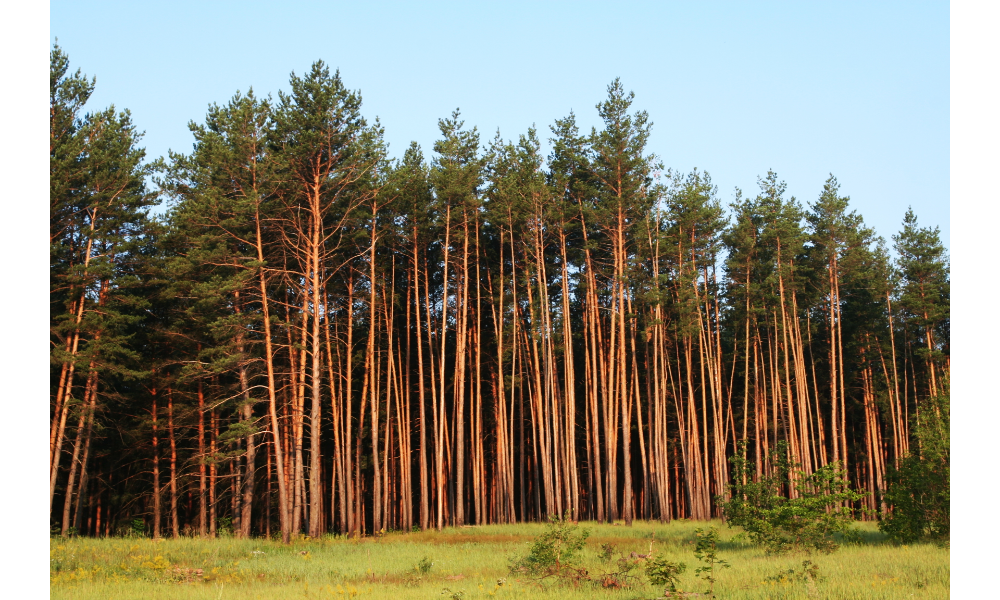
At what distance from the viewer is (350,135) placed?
73.6 feet

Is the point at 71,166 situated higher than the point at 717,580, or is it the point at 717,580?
the point at 71,166

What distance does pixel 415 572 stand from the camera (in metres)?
13.1

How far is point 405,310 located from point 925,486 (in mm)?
21188

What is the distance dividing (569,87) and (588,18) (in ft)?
42.3

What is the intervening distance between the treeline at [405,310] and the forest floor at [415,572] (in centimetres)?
475

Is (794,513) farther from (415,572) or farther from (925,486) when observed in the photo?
(415,572)

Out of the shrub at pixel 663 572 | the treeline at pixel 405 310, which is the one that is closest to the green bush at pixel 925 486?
the treeline at pixel 405 310

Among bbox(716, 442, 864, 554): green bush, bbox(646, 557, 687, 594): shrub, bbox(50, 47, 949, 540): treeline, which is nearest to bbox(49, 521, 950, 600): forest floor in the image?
bbox(646, 557, 687, 594): shrub

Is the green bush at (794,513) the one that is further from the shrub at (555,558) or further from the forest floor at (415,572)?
the shrub at (555,558)

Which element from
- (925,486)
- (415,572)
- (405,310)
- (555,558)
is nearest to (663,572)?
(555,558)

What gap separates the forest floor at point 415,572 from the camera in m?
9.99

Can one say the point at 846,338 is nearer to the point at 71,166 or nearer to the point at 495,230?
the point at 495,230
